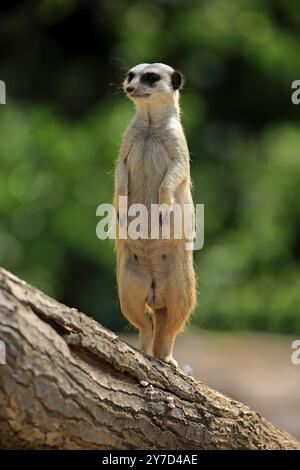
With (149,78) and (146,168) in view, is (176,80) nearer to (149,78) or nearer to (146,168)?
(149,78)

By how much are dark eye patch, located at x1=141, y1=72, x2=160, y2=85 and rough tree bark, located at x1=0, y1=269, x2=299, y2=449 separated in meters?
1.41

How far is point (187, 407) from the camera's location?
402 centimetres

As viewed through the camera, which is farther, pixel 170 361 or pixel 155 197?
pixel 155 197

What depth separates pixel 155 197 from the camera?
4457mm

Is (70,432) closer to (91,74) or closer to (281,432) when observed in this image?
(281,432)

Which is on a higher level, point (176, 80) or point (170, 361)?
point (176, 80)

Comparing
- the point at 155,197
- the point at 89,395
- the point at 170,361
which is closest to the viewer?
the point at 89,395

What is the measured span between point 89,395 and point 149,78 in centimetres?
176

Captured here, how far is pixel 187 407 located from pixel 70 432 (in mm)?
745

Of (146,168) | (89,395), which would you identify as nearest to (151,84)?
(146,168)

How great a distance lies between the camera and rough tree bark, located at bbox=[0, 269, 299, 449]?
324 cm

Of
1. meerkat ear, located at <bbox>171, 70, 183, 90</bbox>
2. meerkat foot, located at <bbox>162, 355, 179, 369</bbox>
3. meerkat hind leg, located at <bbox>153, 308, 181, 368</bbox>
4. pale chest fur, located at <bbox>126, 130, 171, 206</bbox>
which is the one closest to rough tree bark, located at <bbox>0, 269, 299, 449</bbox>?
meerkat foot, located at <bbox>162, 355, 179, 369</bbox>

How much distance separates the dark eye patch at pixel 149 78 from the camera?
14.8ft
